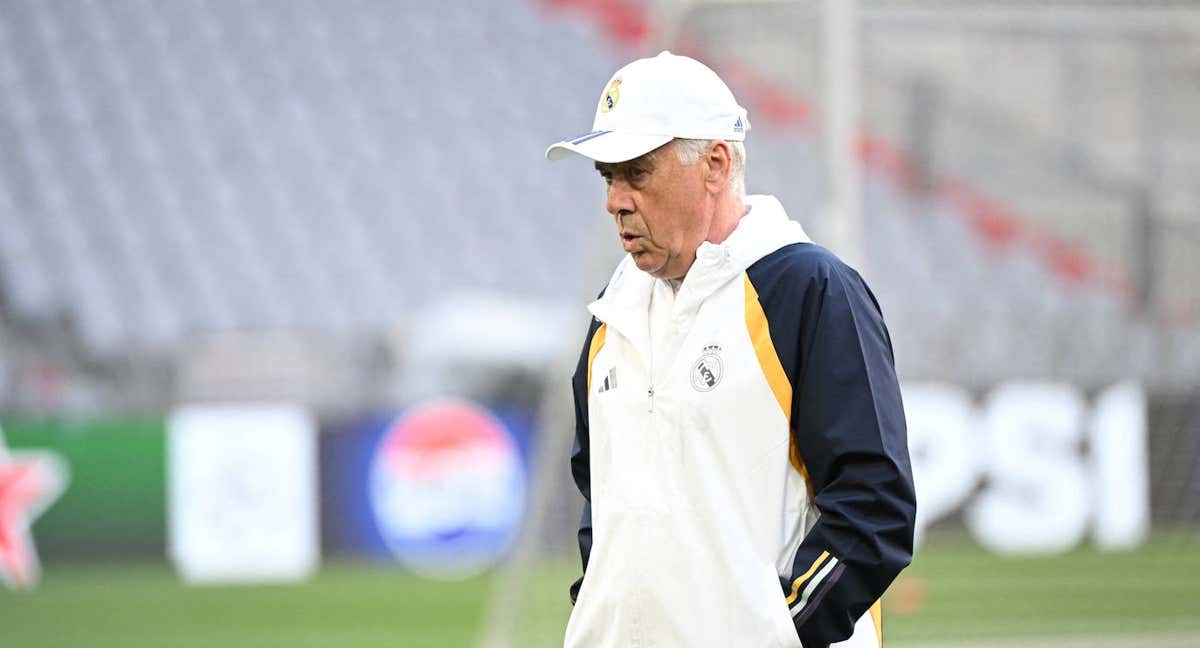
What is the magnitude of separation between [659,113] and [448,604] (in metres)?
7.59

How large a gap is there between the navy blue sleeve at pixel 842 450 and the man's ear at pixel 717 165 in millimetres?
178

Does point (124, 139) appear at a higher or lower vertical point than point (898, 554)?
lower

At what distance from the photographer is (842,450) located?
2.21 m

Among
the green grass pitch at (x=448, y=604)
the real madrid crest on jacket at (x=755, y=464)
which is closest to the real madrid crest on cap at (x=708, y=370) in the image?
the real madrid crest on jacket at (x=755, y=464)

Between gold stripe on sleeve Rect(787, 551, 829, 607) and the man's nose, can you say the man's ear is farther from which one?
gold stripe on sleeve Rect(787, 551, 829, 607)

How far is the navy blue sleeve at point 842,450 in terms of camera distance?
87.0 inches

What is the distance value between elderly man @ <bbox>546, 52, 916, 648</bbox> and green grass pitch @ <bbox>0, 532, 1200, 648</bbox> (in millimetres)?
3856

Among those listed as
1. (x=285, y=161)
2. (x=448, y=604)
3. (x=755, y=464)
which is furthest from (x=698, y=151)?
(x=285, y=161)

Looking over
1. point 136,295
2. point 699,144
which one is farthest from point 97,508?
point 699,144

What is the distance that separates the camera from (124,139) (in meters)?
14.4

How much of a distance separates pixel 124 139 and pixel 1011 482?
30.1ft

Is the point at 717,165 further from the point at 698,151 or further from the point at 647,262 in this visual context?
the point at 647,262

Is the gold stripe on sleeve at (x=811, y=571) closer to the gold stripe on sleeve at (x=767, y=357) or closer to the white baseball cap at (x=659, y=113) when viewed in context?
the gold stripe on sleeve at (x=767, y=357)

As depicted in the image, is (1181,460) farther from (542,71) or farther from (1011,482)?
(542,71)
